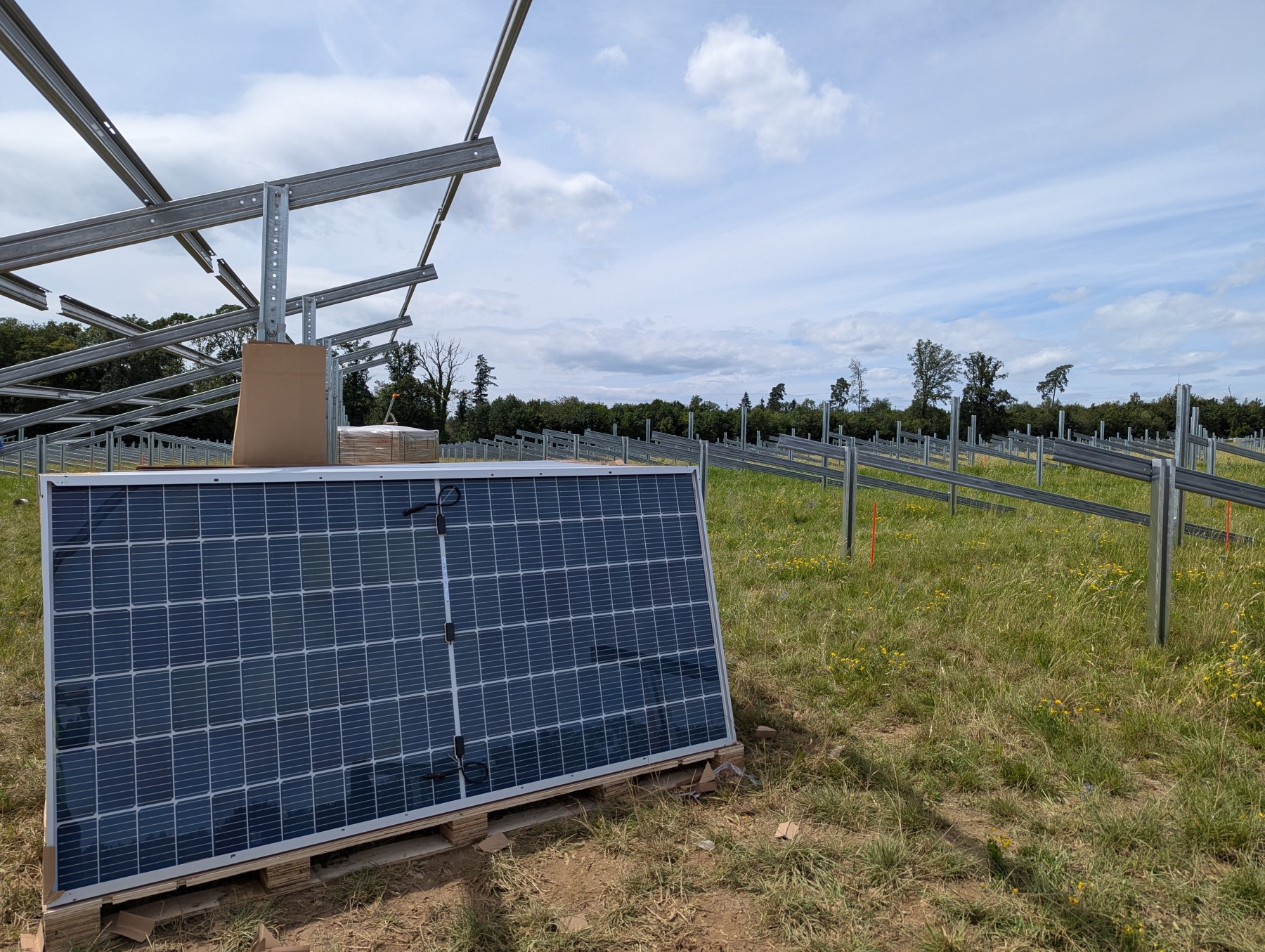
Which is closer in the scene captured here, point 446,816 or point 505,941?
point 505,941

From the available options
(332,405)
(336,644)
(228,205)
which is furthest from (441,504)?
(332,405)

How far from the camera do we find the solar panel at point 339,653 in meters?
3.27

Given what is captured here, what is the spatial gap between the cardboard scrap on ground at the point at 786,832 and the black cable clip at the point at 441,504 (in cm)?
235

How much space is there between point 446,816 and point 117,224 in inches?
191

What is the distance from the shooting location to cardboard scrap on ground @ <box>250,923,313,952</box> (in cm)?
303

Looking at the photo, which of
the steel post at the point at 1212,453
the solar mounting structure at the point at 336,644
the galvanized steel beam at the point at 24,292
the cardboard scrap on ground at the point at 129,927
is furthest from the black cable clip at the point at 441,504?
the steel post at the point at 1212,453

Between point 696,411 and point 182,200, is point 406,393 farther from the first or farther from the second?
point 182,200

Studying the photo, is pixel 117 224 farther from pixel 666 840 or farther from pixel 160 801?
pixel 666 840

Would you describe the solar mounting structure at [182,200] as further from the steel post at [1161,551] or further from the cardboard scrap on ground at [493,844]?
the steel post at [1161,551]

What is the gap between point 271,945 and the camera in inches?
121

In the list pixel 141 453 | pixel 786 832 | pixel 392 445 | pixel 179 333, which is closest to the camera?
pixel 786 832

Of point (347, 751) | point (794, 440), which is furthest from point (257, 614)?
point (794, 440)

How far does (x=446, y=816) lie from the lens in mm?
3791

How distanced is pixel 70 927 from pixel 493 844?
68.3 inches
